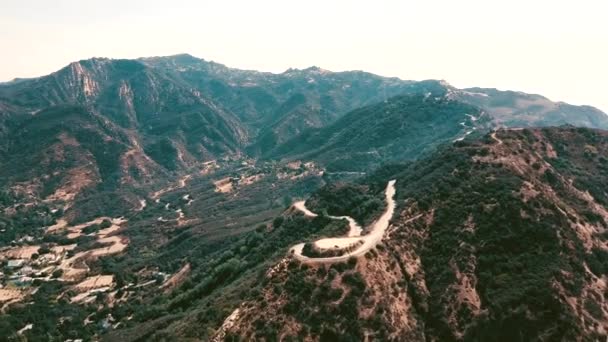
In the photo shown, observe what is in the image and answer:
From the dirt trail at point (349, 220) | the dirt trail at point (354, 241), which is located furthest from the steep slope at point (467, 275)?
the dirt trail at point (349, 220)

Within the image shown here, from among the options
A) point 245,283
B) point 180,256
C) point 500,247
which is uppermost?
point 500,247

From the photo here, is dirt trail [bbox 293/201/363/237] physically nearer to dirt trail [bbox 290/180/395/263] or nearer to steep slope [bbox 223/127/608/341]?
dirt trail [bbox 290/180/395/263]

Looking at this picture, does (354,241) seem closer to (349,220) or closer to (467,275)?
(467,275)

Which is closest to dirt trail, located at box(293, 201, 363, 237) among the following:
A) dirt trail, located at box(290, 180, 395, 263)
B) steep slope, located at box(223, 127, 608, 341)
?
dirt trail, located at box(290, 180, 395, 263)

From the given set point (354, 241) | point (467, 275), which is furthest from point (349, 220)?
point (467, 275)

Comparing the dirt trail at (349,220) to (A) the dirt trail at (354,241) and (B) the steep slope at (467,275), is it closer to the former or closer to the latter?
(A) the dirt trail at (354,241)

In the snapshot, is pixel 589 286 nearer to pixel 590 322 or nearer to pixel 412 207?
pixel 590 322

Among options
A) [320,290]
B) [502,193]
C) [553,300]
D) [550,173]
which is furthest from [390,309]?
[550,173]

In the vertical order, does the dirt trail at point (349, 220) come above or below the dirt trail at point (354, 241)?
below
